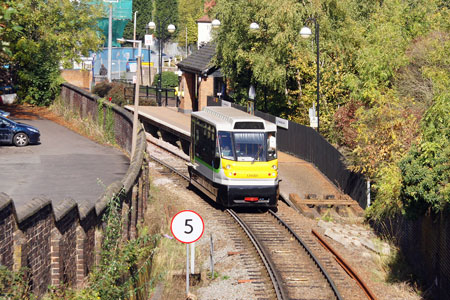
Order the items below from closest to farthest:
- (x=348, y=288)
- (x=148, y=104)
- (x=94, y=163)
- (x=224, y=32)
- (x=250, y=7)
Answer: (x=348, y=288) < (x=94, y=163) < (x=250, y=7) < (x=224, y=32) < (x=148, y=104)

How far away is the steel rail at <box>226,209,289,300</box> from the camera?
54.1ft

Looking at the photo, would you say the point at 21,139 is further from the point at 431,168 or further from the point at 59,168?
the point at 431,168

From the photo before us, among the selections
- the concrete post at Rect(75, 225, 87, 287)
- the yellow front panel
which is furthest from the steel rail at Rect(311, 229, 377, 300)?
the concrete post at Rect(75, 225, 87, 287)

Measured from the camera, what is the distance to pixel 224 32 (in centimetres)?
4156

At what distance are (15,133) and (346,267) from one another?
59.4 ft

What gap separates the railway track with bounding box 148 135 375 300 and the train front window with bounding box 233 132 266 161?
2.13m

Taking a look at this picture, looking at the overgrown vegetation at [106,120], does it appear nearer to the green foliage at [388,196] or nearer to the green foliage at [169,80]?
the green foliage at [388,196]

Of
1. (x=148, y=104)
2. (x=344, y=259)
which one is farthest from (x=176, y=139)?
(x=344, y=259)

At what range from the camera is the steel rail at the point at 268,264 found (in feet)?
54.1

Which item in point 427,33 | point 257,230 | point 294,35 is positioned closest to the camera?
point 257,230

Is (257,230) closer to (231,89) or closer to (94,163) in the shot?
(94,163)

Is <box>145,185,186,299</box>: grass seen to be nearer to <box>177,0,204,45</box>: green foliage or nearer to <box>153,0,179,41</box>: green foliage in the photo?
<box>177,0,204,45</box>: green foliage

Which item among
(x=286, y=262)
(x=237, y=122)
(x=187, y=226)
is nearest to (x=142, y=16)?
(x=237, y=122)

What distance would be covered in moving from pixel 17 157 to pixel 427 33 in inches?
763
